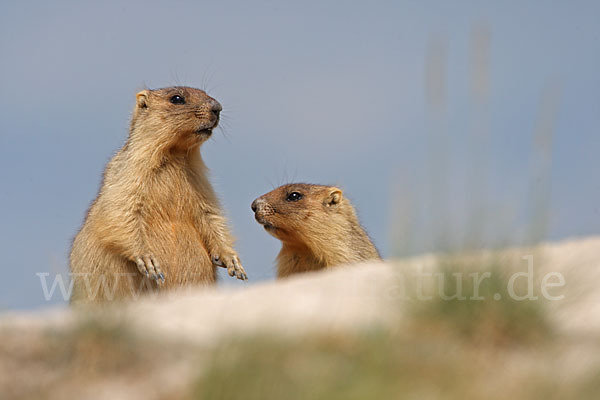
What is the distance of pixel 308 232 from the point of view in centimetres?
1198

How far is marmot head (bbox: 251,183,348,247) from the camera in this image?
471 inches

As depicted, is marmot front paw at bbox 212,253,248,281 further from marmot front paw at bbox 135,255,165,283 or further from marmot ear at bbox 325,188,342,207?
marmot ear at bbox 325,188,342,207

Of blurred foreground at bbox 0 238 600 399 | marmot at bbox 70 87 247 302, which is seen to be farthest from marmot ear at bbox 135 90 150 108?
blurred foreground at bbox 0 238 600 399

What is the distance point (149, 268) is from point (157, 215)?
764mm

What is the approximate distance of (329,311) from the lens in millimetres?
6238

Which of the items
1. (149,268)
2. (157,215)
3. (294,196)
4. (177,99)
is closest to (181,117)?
(177,99)

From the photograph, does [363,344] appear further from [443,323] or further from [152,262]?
[152,262]

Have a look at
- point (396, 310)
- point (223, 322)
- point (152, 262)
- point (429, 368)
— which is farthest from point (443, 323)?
point (152, 262)

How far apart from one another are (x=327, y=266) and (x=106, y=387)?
270 inches

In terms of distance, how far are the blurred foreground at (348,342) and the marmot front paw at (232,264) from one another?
4.55 metres

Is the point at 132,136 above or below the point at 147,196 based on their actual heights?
above

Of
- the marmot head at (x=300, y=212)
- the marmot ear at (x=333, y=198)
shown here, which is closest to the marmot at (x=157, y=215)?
the marmot head at (x=300, y=212)

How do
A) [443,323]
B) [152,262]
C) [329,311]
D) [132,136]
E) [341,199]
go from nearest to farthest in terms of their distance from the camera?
[443,323] → [329,311] → [152,262] → [132,136] → [341,199]

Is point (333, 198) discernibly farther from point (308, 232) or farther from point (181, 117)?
point (181, 117)
